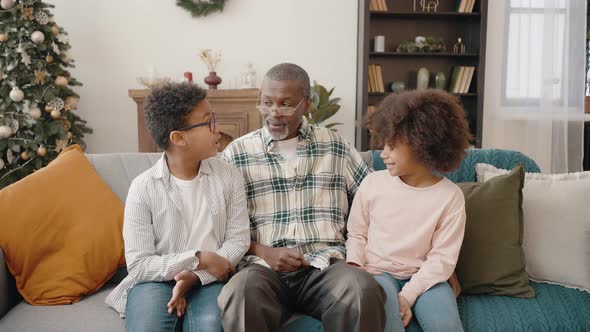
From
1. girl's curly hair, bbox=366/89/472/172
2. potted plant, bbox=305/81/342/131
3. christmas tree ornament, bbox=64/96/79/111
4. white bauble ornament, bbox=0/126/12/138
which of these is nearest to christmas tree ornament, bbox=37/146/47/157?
white bauble ornament, bbox=0/126/12/138

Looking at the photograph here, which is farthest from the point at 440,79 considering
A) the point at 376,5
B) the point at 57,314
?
the point at 57,314

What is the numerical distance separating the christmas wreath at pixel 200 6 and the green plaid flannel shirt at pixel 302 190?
2689 mm

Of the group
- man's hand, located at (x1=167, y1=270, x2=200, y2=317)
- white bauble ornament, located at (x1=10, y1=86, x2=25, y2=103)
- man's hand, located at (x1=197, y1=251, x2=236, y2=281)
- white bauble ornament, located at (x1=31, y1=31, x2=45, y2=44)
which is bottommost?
man's hand, located at (x1=167, y1=270, x2=200, y2=317)

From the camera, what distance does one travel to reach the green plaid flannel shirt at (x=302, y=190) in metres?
1.76

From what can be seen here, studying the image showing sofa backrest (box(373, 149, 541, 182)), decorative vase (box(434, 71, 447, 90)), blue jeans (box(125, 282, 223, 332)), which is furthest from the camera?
decorative vase (box(434, 71, 447, 90))

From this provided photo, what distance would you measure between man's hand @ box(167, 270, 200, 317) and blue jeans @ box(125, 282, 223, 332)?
0.05ft

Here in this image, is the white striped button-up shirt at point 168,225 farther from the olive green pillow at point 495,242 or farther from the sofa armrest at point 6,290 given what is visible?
the olive green pillow at point 495,242

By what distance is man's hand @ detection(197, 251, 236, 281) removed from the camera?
1520 millimetres

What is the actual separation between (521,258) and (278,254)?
79 centimetres

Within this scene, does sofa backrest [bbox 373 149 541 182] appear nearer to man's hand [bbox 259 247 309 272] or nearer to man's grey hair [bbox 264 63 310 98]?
man's grey hair [bbox 264 63 310 98]

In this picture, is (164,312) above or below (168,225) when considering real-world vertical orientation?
below

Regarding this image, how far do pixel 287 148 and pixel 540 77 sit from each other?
329 cm

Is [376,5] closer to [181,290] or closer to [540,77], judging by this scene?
[540,77]

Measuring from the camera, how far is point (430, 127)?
5.32ft
